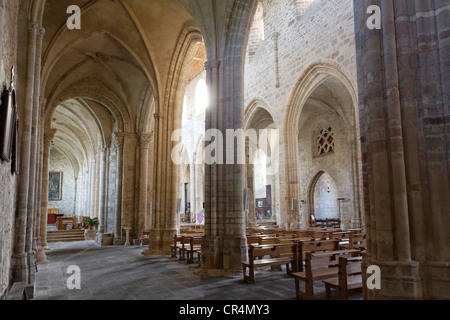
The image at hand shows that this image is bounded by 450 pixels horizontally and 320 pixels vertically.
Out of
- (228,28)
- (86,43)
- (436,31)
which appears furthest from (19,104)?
(86,43)

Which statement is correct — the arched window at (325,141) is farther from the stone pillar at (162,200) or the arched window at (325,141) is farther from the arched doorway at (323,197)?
the stone pillar at (162,200)

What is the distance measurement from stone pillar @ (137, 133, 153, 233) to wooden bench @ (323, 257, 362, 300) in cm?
1241

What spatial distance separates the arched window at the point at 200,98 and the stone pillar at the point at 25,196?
1902 cm

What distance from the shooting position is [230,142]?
8383 mm

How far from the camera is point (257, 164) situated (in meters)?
33.4

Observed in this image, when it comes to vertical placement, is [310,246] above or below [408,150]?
below

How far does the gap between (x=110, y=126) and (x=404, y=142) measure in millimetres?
17741

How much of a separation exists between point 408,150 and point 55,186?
1376 inches

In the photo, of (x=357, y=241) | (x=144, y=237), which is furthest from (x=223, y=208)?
(x=144, y=237)

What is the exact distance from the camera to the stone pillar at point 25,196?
6555mm

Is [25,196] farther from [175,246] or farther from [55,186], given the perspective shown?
[55,186]

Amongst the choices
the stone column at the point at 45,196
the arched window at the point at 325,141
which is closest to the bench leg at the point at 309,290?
the stone column at the point at 45,196

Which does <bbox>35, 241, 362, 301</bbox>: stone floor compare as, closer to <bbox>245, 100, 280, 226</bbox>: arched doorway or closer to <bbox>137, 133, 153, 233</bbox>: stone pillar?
<bbox>137, 133, 153, 233</bbox>: stone pillar

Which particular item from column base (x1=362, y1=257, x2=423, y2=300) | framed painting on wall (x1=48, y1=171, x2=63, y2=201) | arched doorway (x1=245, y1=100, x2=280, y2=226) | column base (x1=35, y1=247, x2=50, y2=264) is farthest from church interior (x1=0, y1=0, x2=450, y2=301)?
framed painting on wall (x1=48, y1=171, x2=63, y2=201)
